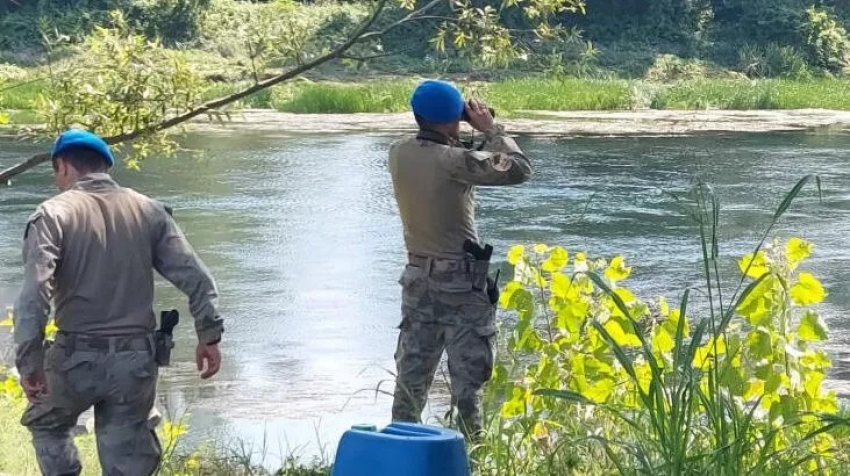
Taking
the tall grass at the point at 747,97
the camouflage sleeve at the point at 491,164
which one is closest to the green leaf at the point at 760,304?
the camouflage sleeve at the point at 491,164

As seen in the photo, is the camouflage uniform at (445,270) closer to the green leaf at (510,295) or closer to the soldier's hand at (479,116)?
the soldier's hand at (479,116)

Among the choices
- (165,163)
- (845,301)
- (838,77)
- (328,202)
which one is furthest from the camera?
(838,77)

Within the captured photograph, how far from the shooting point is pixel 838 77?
49875 mm

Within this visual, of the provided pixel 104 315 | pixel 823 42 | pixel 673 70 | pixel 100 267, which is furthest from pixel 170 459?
pixel 823 42

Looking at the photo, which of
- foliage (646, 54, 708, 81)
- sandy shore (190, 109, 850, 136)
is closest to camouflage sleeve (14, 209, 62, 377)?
sandy shore (190, 109, 850, 136)

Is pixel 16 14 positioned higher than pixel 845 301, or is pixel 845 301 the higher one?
pixel 16 14

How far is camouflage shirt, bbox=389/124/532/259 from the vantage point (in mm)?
5375

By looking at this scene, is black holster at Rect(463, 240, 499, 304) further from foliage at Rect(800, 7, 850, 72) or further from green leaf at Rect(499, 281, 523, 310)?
foliage at Rect(800, 7, 850, 72)

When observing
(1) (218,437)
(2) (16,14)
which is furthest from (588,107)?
(1) (218,437)

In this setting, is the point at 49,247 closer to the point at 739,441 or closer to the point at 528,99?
the point at 739,441

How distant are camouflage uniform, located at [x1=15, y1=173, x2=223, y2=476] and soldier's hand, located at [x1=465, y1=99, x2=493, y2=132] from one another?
1.36m

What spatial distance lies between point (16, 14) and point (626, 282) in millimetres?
37737

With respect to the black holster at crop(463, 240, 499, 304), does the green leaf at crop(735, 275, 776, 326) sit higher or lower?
lower

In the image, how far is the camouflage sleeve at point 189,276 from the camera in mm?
4703
